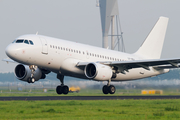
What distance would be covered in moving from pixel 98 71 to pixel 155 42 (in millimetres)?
16068

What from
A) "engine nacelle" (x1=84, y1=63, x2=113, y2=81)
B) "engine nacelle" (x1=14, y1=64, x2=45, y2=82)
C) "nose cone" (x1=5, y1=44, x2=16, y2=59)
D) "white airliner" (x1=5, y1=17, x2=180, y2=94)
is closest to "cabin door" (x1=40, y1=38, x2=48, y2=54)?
"white airliner" (x1=5, y1=17, x2=180, y2=94)

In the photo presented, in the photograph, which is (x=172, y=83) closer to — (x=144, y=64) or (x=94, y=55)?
(x=144, y=64)

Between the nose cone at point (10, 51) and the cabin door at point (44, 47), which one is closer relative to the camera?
the nose cone at point (10, 51)

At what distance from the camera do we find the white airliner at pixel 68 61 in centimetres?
3061

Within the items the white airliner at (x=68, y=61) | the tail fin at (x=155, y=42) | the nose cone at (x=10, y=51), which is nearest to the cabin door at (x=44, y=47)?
the white airliner at (x=68, y=61)

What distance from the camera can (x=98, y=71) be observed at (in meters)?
32.6

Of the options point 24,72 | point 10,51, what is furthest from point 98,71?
point 10,51

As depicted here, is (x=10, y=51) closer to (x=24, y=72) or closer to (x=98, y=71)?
(x=24, y=72)

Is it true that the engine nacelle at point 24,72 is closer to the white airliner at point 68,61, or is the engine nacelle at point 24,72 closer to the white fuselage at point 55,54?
the white airliner at point 68,61

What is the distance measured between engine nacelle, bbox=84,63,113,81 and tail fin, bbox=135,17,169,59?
38.7 ft

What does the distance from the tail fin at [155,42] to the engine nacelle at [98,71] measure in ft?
38.7

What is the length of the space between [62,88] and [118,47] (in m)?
70.7

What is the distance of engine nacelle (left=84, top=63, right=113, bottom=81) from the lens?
107 feet

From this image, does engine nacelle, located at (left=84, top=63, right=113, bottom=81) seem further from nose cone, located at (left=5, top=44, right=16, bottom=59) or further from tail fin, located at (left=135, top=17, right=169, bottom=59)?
tail fin, located at (left=135, top=17, right=169, bottom=59)
